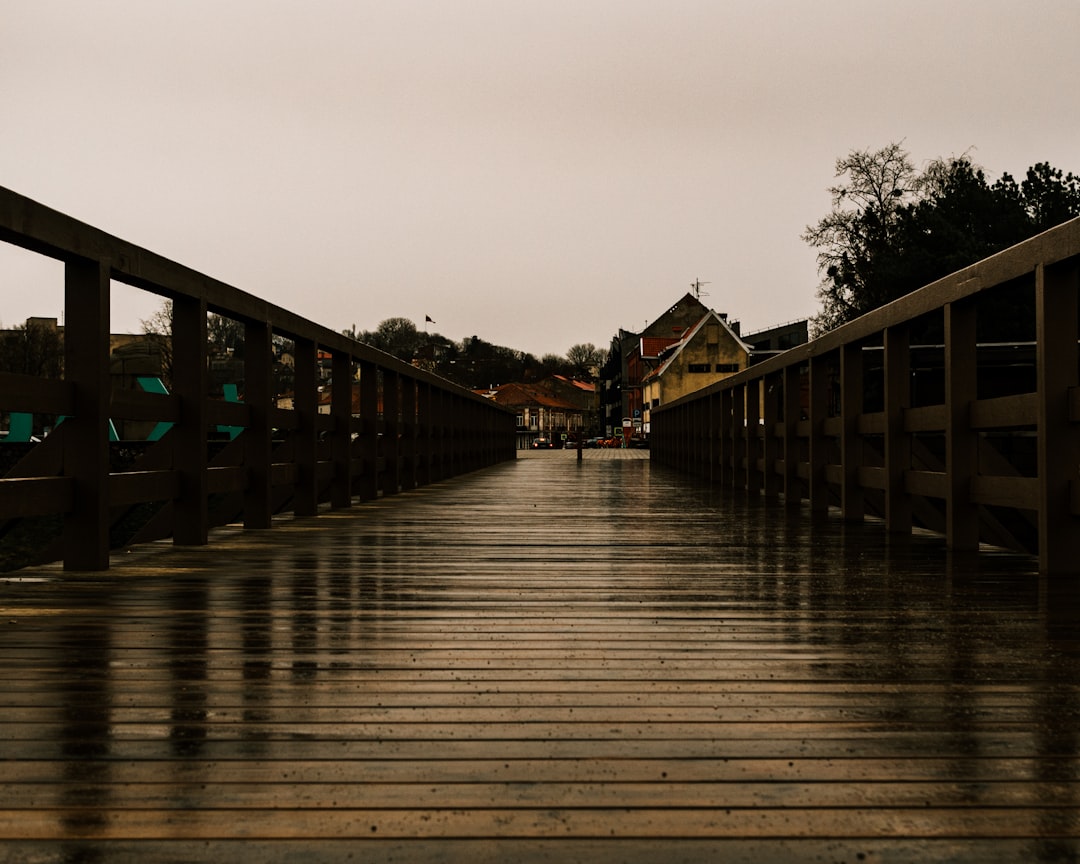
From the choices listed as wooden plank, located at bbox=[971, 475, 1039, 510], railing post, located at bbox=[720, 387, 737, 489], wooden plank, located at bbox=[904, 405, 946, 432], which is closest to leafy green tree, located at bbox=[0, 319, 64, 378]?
railing post, located at bbox=[720, 387, 737, 489]

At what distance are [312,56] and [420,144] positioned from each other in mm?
10146

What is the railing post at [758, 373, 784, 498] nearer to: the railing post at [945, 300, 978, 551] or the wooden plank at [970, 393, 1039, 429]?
the railing post at [945, 300, 978, 551]

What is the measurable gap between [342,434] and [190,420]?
3095mm

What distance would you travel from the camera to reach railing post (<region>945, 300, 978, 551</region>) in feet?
15.7

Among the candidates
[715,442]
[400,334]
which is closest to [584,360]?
Answer: [400,334]

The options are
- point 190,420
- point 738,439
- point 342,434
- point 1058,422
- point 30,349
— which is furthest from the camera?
point 30,349

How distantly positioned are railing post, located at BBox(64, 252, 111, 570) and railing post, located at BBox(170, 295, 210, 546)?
0.88 meters

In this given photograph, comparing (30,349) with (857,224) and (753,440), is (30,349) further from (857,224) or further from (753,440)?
(753,440)

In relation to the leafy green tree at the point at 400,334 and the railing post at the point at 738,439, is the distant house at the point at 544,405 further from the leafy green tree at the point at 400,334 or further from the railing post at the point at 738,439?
the railing post at the point at 738,439

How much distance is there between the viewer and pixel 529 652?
278cm

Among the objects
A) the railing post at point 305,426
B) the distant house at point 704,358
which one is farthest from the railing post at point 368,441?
the distant house at point 704,358

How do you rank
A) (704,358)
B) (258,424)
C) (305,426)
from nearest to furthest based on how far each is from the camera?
1. (258,424)
2. (305,426)
3. (704,358)

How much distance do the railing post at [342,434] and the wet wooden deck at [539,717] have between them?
13.1ft

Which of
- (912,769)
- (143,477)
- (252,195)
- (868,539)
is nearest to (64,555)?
(143,477)
